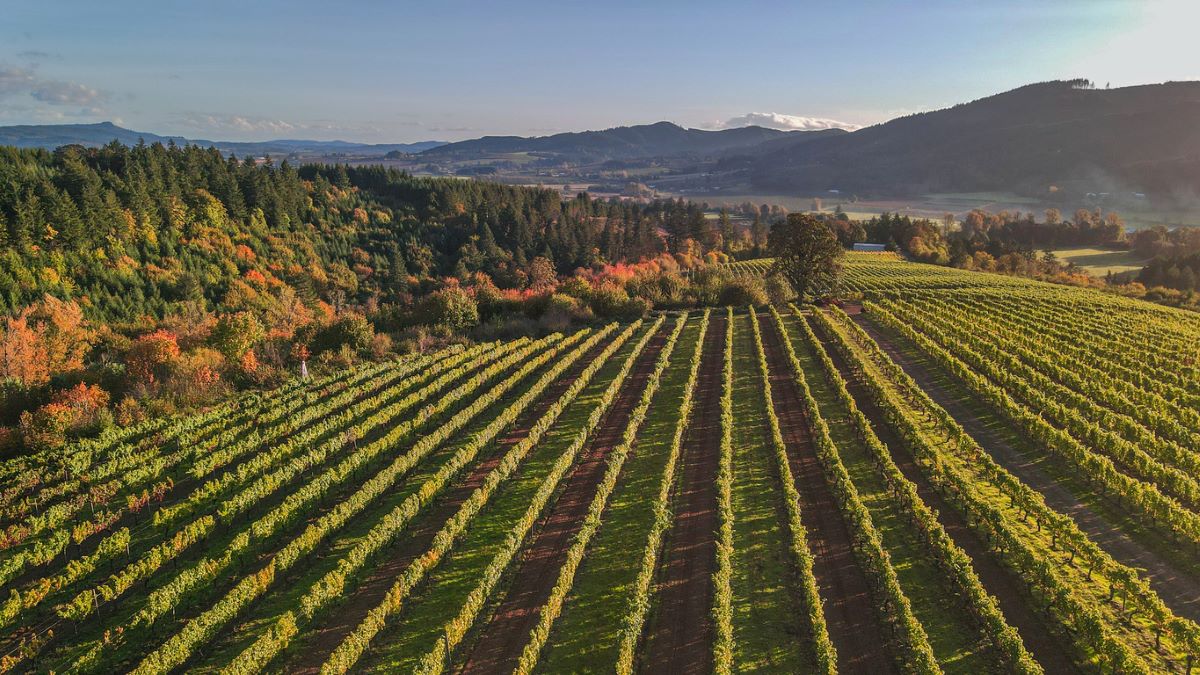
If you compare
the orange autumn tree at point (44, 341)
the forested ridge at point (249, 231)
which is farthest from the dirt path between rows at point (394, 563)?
the forested ridge at point (249, 231)

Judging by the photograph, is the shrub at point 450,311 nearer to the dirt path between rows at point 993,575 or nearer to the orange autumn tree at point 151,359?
the orange autumn tree at point 151,359

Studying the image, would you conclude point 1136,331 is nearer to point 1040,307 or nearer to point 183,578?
point 1040,307

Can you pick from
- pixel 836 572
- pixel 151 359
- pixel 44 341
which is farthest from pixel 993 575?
pixel 44 341

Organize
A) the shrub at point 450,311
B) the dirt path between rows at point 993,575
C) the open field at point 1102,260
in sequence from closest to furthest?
the dirt path between rows at point 993,575
the shrub at point 450,311
the open field at point 1102,260

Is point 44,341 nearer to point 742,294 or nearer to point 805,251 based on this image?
point 742,294

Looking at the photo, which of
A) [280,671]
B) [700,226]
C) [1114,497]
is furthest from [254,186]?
[1114,497]

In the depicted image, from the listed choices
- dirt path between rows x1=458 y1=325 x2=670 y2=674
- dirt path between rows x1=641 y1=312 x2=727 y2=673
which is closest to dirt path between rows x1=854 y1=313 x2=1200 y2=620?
dirt path between rows x1=641 y1=312 x2=727 y2=673
